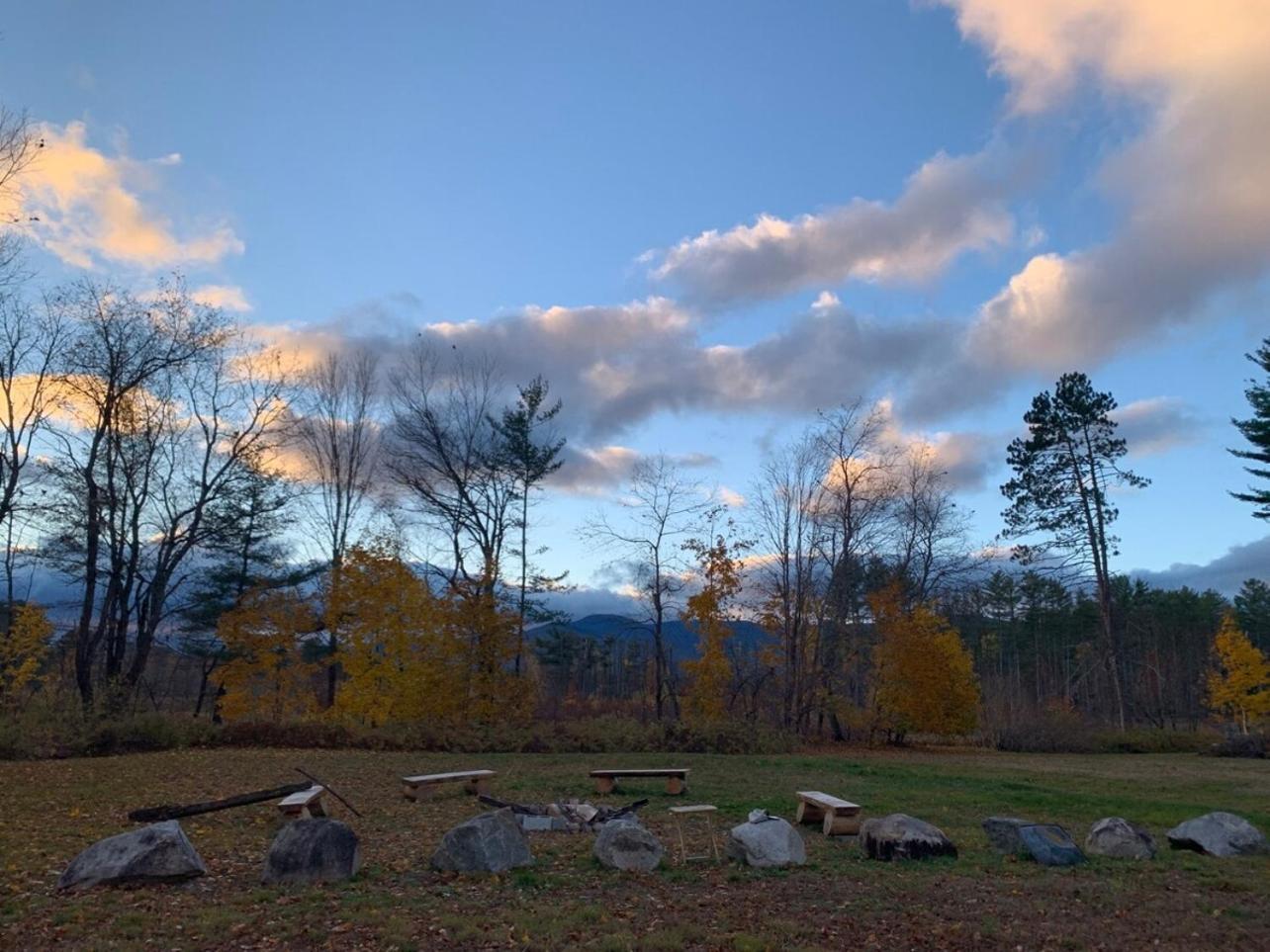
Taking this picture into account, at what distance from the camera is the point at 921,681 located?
28312mm

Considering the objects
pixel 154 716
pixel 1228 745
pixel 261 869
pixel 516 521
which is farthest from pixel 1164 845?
pixel 516 521

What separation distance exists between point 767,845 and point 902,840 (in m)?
1.44

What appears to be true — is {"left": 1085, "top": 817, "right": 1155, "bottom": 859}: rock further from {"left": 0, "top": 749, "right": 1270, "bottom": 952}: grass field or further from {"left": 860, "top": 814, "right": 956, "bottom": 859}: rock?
{"left": 860, "top": 814, "right": 956, "bottom": 859}: rock

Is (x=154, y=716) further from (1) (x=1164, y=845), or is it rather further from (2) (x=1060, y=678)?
(2) (x=1060, y=678)

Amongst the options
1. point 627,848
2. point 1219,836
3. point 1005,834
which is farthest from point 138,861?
point 1219,836

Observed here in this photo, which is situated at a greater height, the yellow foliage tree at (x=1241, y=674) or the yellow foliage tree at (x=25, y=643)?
the yellow foliage tree at (x=25, y=643)

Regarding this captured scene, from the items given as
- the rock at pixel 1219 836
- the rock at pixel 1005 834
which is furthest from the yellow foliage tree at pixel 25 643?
the rock at pixel 1219 836

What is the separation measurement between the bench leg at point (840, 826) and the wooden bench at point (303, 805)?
18.9ft

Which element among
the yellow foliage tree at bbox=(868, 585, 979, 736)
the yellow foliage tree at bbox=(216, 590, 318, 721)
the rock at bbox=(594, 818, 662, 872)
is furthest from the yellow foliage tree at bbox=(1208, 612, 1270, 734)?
the rock at bbox=(594, 818, 662, 872)

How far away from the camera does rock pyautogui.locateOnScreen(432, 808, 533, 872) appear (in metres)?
7.52

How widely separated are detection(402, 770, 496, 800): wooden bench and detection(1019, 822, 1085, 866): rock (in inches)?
308

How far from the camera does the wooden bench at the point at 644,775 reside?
44.5 feet

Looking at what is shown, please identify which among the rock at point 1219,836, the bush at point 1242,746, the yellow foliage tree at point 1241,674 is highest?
the yellow foliage tree at point 1241,674

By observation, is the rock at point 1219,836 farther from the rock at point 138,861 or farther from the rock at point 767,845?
the rock at point 138,861
